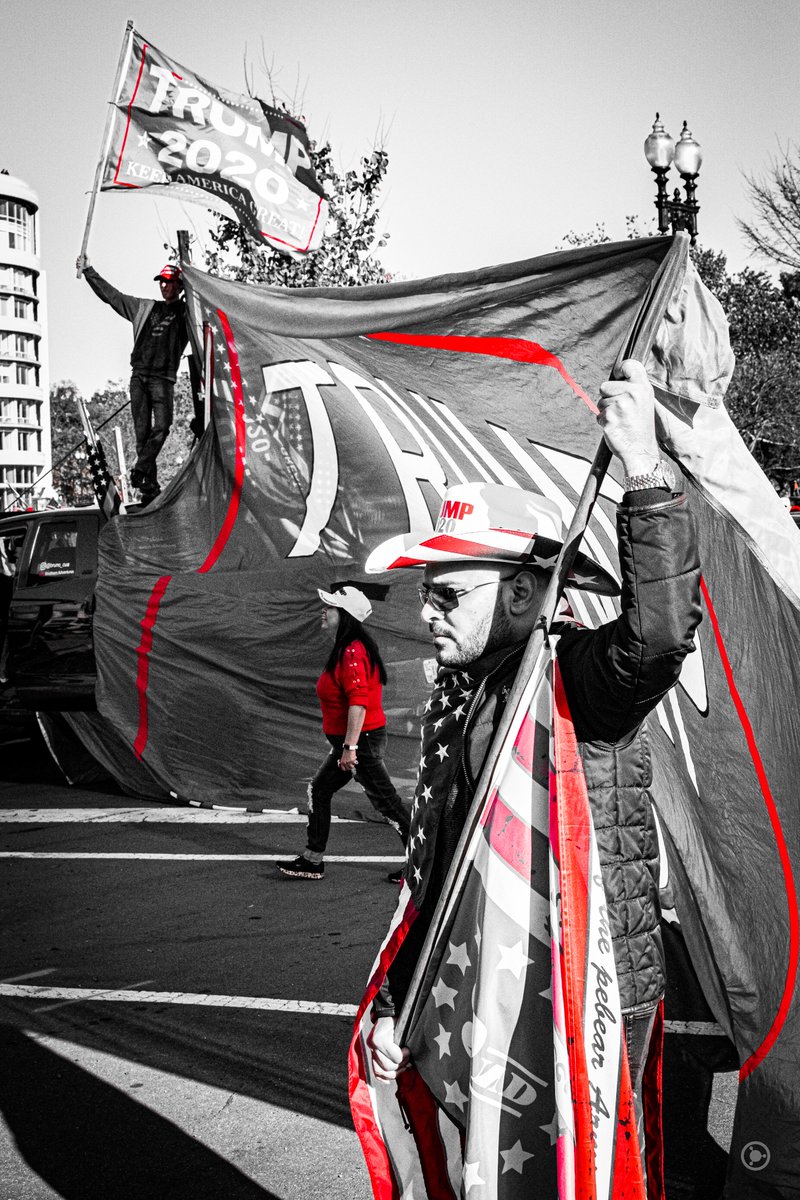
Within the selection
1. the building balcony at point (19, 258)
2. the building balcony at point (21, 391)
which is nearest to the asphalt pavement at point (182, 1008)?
the building balcony at point (21, 391)

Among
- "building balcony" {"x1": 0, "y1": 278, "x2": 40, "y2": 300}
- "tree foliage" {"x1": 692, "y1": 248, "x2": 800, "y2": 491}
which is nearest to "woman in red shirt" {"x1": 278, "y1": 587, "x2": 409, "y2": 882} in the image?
"tree foliage" {"x1": 692, "y1": 248, "x2": 800, "y2": 491}

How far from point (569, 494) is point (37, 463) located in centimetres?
10246

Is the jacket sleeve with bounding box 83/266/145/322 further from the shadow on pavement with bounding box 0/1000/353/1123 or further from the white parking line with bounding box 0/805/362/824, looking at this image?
the shadow on pavement with bounding box 0/1000/353/1123

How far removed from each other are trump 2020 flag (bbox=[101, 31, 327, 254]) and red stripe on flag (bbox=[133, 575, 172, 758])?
2.80 metres

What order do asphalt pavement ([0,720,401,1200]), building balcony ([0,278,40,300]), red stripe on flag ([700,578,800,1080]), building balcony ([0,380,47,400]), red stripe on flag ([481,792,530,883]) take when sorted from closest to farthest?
1. red stripe on flag ([481,792,530,883])
2. red stripe on flag ([700,578,800,1080])
3. asphalt pavement ([0,720,401,1200])
4. building balcony ([0,380,47,400])
5. building balcony ([0,278,40,300])

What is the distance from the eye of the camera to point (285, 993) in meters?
5.15

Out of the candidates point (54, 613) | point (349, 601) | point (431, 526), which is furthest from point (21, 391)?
point (349, 601)

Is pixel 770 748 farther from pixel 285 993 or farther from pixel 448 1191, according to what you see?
pixel 285 993

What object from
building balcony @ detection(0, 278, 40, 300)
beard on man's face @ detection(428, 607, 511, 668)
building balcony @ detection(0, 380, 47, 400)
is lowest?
beard on man's face @ detection(428, 607, 511, 668)

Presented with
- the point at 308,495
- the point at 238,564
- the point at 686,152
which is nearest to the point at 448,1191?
the point at 686,152

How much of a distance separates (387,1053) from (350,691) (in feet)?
15.0

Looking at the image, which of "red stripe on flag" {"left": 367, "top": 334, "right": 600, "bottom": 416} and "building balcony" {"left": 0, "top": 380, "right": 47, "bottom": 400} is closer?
"red stripe on flag" {"left": 367, "top": 334, "right": 600, "bottom": 416}

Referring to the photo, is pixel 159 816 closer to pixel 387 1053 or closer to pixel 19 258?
pixel 387 1053

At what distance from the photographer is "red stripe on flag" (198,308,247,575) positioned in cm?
785
